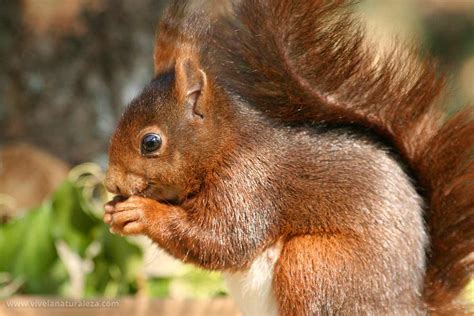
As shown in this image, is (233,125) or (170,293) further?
(170,293)

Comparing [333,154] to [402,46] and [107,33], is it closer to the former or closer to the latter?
[402,46]

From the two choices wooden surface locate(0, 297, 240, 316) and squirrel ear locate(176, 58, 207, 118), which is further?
wooden surface locate(0, 297, 240, 316)

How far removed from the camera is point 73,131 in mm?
4270

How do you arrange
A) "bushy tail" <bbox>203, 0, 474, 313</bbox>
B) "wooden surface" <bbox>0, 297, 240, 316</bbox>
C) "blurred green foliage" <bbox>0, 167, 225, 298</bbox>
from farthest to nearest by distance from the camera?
"blurred green foliage" <bbox>0, 167, 225, 298</bbox>, "wooden surface" <bbox>0, 297, 240, 316</bbox>, "bushy tail" <bbox>203, 0, 474, 313</bbox>

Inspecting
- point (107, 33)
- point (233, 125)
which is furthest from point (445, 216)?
point (107, 33)

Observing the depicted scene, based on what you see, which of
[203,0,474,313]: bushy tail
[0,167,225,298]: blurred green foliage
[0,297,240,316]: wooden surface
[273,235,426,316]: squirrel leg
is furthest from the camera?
[0,167,225,298]: blurred green foliage

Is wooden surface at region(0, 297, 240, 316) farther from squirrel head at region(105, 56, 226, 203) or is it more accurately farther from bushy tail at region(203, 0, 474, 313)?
bushy tail at region(203, 0, 474, 313)

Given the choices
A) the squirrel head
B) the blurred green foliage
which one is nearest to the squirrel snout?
the squirrel head

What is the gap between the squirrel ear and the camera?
189cm

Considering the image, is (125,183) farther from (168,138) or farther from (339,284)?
(339,284)

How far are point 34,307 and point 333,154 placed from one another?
39.6 inches

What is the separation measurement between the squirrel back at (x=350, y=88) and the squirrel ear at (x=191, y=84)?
0.09m

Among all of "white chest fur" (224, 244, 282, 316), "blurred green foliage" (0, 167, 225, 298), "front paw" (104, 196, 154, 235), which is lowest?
"blurred green foliage" (0, 167, 225, 298)

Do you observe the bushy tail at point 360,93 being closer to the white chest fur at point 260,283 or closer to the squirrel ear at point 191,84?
the squirrel ear at point 191,84
